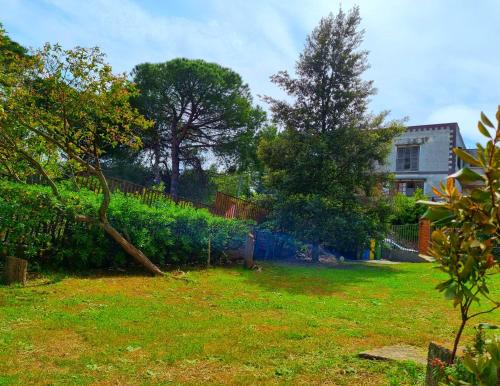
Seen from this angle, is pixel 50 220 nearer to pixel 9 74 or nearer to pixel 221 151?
pixel 9 74

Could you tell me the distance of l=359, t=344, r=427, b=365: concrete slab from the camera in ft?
14.5

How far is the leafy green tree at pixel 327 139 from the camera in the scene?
1662 cm

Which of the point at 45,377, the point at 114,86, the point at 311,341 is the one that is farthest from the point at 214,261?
the point at 45,377

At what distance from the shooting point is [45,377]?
3.65 meters

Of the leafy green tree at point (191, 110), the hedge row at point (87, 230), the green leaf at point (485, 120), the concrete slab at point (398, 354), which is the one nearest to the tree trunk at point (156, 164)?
the leafy green tree at point (191, 110)

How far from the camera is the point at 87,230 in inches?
368

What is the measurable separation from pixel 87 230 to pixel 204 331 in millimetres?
5011

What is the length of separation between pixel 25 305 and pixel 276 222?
1125 cm

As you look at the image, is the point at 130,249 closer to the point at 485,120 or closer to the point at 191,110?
the point at 485,120

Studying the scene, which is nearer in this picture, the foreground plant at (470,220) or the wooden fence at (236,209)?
the foreground plant at (470,220)

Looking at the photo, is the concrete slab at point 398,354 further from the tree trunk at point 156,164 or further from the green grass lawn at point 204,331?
the tree trunk at point 156,164

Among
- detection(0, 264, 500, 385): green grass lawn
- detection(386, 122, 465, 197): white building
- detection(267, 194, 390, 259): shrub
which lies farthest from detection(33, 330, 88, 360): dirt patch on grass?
detection(386, 122, 465, 197): white building

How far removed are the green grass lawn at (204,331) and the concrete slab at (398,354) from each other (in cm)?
15

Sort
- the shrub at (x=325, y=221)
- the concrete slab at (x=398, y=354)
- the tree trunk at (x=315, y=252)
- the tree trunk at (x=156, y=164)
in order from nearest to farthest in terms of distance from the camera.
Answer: the concrete slab at (x=398, y=354), the shrub at (x=325, y=221), the tree trunk at (x=315, y=252), the tree trunk at (x=156, y=164)
